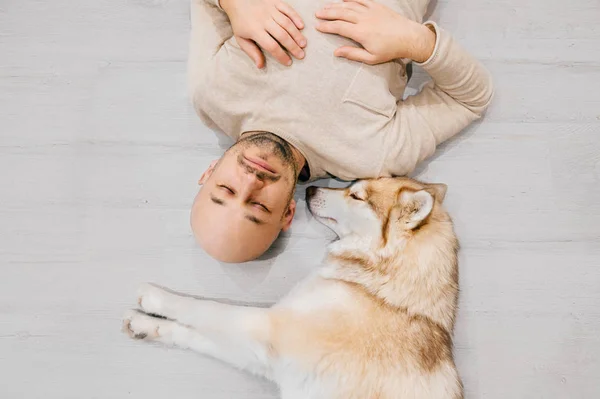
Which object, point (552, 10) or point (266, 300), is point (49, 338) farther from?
point (552, 10)

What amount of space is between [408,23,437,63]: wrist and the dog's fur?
1.32 feet

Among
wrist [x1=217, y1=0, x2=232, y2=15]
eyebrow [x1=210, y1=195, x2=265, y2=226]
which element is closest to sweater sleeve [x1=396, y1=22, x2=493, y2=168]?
eyebrow [x1=210, y1=195, x2=265, y2=226]

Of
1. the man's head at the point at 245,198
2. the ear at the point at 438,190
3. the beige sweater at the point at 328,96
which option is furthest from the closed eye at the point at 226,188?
the ear at the point at 438,190

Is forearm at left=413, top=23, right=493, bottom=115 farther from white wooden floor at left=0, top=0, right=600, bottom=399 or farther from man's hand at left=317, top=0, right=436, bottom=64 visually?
white wooden floor at left=0, top=0, right=600, bottom=399

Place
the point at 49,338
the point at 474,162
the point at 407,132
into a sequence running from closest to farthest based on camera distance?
the point at 407,132
the point at 49,338
the point at 474,162

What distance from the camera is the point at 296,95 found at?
1.50 m

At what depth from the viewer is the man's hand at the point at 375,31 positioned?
1.47 m

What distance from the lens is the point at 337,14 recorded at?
1.47 metres

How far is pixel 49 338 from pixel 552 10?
2315 mm

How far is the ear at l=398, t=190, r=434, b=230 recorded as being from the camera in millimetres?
1381

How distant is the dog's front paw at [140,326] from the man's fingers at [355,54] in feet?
3.62

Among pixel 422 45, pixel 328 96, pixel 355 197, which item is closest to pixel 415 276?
pixel 355 197

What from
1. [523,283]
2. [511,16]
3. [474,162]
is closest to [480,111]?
[474,162]

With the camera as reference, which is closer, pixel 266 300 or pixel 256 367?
pixel 256 367
